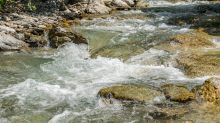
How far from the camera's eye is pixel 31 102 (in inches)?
171

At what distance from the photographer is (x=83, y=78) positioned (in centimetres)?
577

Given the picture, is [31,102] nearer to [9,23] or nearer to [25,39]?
[25,39]

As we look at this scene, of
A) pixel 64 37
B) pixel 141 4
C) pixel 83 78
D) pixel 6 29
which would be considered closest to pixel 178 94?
pixel 83 78

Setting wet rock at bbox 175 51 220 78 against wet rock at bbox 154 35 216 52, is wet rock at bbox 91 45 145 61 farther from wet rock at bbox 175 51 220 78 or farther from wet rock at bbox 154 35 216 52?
wet rock at bbox 175 51 220 78

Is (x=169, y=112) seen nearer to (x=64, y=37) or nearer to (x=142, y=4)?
(x=64, y=37)

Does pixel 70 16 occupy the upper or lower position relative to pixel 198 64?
upper

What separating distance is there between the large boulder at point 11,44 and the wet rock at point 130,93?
5.21m

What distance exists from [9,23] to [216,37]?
9.68 meters

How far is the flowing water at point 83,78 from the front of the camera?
12.5 feet

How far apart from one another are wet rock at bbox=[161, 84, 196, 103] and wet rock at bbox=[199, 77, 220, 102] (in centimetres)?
22

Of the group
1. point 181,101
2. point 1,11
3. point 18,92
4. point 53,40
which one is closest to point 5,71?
point 18,92

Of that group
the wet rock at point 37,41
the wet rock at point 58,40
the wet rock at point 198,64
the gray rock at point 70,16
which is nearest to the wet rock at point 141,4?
the gray rock at point 70,16

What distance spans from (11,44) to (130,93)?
6001mm

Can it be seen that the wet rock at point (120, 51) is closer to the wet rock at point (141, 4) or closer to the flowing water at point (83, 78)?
the flowing water at point (83, 78)
